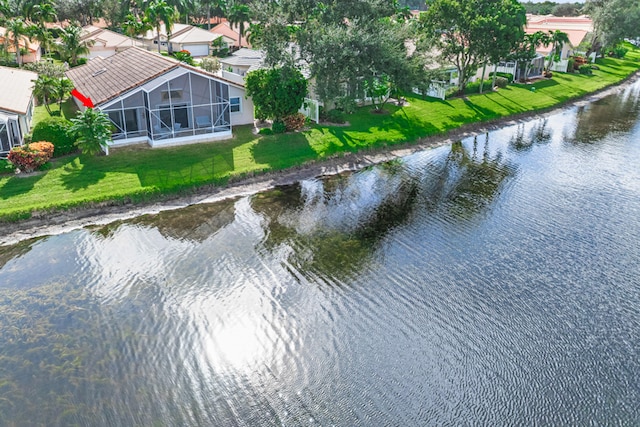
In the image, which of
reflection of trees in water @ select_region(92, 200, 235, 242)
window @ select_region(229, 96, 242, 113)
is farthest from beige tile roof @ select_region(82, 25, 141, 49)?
reflection of trees in water @ select_region(92, 200, 235, 242)

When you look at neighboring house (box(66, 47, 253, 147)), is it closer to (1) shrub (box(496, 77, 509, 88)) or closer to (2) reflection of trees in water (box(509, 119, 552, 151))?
(2) reflection of trees in water (box(509, 119, 552, 151))

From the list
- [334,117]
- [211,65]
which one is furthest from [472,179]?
[211,65]

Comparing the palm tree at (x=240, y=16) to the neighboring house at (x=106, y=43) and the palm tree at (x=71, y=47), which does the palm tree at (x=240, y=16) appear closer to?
the neighboring house at (x=106, y=43)

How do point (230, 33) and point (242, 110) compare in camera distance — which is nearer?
point (242, 110)

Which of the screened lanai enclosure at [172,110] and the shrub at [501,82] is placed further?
the shrub at [501,82]

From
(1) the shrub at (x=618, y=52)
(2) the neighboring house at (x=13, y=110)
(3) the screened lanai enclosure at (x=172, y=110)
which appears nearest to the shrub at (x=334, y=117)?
(3) the screened lanai enclosure at (x=172, y=110)

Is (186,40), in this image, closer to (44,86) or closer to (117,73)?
(117,73)
